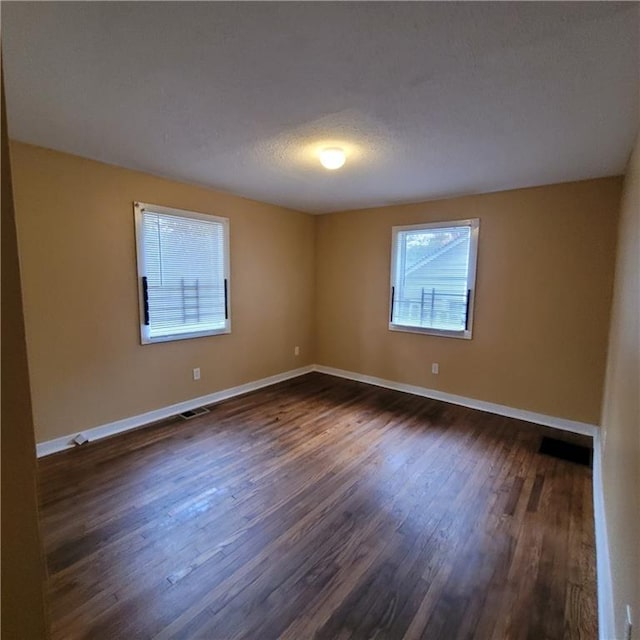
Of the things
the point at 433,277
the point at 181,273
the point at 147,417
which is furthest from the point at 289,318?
the point at 147,417

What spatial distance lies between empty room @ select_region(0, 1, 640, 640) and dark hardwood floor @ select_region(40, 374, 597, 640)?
16mm

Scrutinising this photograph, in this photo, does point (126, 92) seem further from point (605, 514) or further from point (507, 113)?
point (605, 514)

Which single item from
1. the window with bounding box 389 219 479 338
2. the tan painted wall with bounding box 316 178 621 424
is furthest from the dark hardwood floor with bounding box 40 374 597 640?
the window with bounding box 389 219 479 338

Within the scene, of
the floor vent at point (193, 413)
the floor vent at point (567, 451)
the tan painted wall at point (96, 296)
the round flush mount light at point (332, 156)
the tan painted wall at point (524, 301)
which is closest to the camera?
the round flush mount light at point (332, 156)

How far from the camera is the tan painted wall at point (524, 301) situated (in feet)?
10.2

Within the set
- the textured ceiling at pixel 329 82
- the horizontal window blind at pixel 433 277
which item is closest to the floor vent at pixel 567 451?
the horizontal window blind at pixel 433 277

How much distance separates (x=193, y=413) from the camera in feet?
11.8

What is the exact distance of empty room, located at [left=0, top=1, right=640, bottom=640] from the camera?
1.35 meters

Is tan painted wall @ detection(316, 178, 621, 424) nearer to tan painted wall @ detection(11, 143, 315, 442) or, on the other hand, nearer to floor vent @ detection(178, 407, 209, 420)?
tan painted wall @ detection(11, 143, 315, 442)

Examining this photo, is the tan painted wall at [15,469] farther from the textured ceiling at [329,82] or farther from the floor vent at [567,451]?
the floor vent at [567,451]

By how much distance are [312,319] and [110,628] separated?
413 centimetres

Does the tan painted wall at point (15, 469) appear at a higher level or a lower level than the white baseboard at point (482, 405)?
higher

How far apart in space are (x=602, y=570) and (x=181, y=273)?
3.77m

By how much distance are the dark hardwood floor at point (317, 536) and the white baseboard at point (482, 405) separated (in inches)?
10.8
